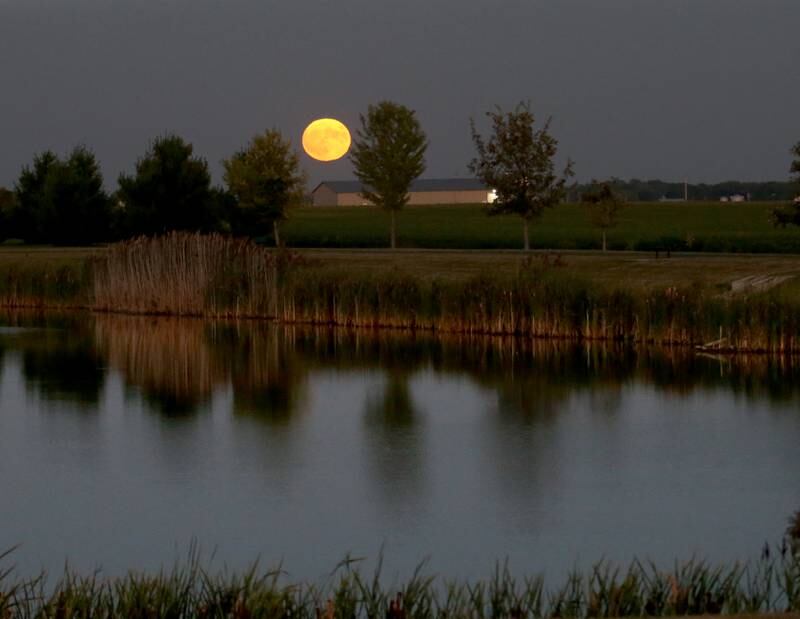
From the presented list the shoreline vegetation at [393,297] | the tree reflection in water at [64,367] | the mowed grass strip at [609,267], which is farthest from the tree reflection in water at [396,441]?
the mowed grass strip at [609,267]

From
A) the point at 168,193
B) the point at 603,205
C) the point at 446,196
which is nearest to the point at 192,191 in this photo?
the point at 168,193

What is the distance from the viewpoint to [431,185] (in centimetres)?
14400

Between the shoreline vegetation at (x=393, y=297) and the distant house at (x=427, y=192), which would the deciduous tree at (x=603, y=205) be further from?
the distant house at (x=427, y=192)

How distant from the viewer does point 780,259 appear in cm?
3488

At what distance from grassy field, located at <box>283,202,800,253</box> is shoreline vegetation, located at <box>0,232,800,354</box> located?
56.3 feet

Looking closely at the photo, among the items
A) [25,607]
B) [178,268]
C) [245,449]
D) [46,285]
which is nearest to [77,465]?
[245,449]

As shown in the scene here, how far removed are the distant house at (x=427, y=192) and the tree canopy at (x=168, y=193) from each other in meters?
76.7

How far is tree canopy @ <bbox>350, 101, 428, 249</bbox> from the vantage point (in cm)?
5297

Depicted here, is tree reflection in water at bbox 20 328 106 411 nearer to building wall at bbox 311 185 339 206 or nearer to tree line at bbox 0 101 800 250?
tree line at bbox 0 101 800 250

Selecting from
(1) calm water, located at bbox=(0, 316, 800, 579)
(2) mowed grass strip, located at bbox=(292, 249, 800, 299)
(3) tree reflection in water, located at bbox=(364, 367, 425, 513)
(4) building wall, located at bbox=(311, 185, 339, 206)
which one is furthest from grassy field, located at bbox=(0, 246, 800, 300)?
(4) building wall, located at bbox=(311, 185, 339, 206)

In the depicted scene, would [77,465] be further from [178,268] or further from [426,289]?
[178,268]

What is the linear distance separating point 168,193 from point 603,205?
16534 mm

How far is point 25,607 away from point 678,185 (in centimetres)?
15122

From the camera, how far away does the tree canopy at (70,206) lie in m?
52.5
